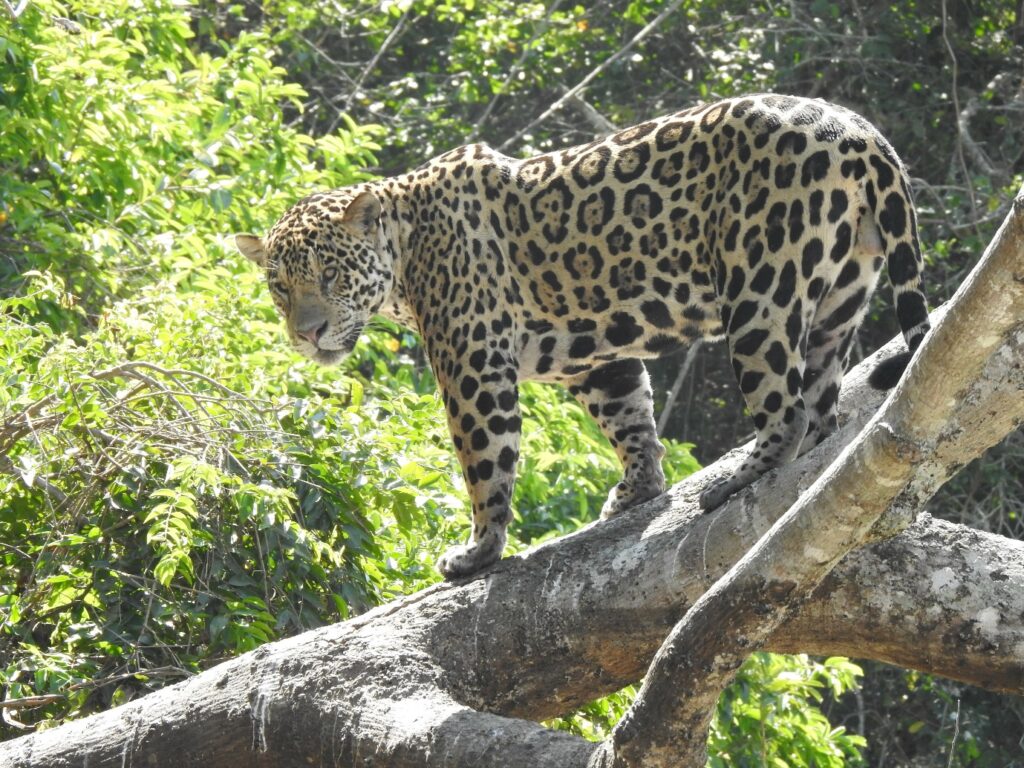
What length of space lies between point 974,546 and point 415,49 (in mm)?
13017

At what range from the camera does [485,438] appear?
6.77 m

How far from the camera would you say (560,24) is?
49.0 feet

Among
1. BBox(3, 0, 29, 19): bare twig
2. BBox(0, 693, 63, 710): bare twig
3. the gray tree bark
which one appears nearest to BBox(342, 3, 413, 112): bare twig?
BBox(3, 0, 29, 19): bare twig

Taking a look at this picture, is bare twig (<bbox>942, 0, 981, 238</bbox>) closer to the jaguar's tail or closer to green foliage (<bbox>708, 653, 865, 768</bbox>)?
green foliage (<bbox>708, 653, 865, 768</bbox>)

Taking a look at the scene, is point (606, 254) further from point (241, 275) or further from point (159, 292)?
point (241, 275)

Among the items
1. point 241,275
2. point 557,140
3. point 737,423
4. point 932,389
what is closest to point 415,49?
point 557,140

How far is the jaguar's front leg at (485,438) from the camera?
676 cm

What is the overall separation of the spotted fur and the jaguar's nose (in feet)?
0.04

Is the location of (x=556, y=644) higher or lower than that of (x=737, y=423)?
higher

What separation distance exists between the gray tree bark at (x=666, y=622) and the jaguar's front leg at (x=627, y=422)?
950mm

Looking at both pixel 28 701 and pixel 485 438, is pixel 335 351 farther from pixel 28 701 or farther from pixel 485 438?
pixel 28 701

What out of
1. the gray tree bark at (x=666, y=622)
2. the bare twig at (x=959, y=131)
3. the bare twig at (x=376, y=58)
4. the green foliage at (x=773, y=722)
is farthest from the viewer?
the bare twig at (x=376, y=58)

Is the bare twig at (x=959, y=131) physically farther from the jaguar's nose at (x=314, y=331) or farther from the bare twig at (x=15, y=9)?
the bare twig at (x=15, y=9)

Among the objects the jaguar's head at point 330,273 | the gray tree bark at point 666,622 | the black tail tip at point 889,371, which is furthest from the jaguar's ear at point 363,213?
the black tail tip at point 889,371
